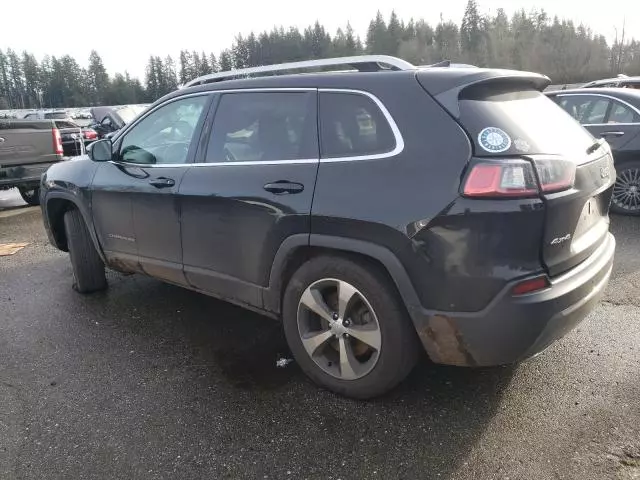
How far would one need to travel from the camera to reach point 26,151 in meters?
8.74

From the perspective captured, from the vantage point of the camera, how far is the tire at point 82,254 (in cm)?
465

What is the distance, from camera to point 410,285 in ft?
8.11

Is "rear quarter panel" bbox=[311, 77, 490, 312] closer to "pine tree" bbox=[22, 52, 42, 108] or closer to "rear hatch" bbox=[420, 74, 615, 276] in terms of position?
"rear hatch" bbox=[420, 74, 615, 276]

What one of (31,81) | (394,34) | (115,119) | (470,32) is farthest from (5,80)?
(115,119)

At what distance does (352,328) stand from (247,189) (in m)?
1.01

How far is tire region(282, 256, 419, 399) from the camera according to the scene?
103 inches

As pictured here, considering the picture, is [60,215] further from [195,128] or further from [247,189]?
[247,189]

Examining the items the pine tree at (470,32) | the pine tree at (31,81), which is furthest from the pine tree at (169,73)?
the pine tree at (470,32)

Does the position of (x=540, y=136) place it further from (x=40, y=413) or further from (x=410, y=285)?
(x=40, y=413)

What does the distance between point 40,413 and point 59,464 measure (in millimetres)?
548

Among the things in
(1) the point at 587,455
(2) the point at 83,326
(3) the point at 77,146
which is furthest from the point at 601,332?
(3) the point at 77,146

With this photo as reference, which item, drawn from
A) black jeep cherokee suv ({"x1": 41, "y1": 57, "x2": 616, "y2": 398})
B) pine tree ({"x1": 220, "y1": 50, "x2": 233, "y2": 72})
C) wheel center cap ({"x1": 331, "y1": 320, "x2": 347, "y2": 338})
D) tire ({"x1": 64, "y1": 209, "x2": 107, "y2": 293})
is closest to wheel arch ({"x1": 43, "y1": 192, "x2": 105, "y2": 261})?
tire ({"x1": 64, "y1": 209, "x2": 107, "y2": 293})

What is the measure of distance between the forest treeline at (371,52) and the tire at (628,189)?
57.1 metres

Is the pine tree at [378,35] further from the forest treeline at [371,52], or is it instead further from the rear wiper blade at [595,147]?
the rear wiper blade at [595,147]
